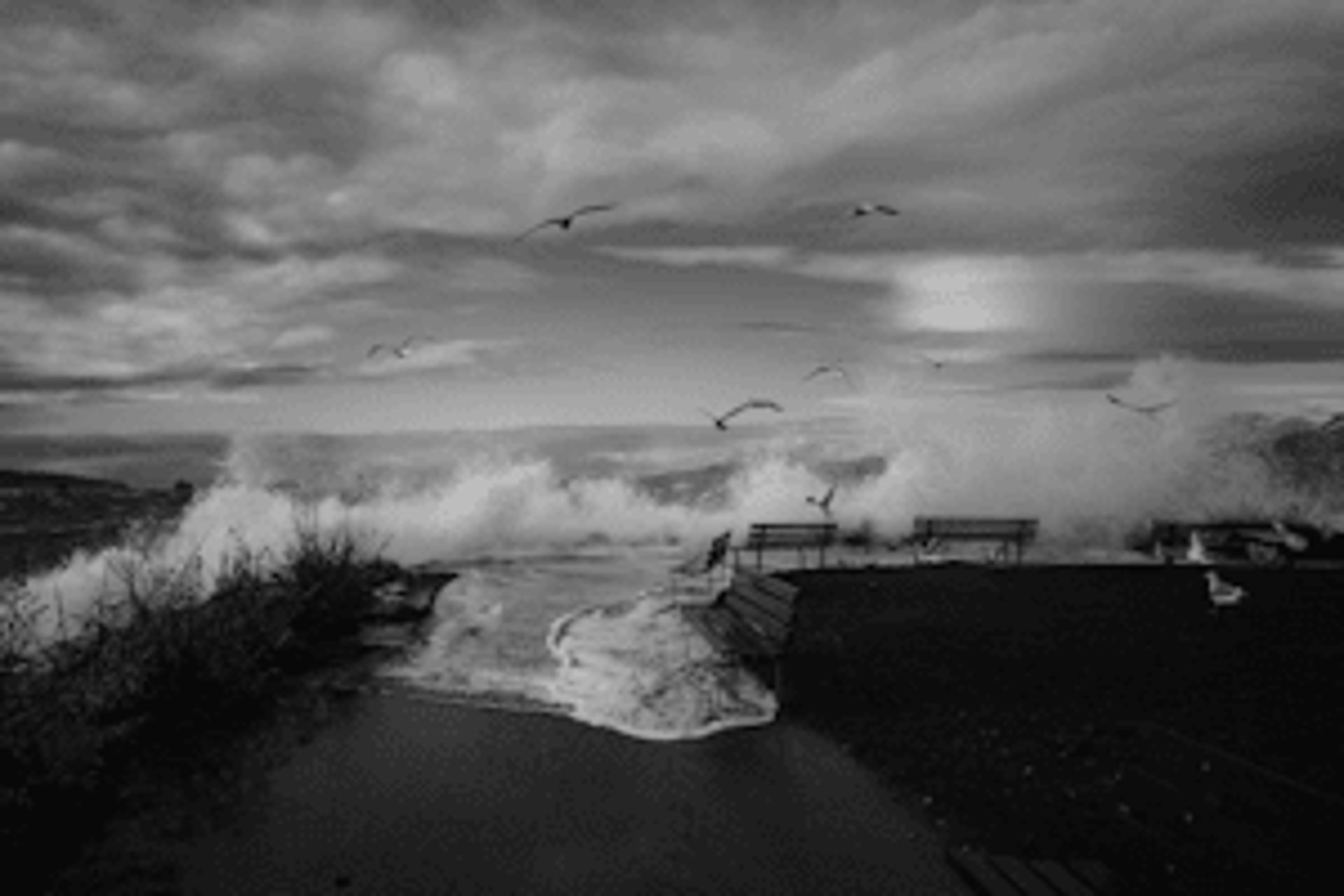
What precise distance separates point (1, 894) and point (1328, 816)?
27.0 ft

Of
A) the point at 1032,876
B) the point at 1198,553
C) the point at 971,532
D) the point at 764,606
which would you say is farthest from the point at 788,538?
the point at 1032,876

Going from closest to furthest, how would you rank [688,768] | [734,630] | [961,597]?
[688,768], [734,630], [961,597]

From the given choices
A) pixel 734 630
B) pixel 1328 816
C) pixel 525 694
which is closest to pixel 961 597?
pixel 734 630

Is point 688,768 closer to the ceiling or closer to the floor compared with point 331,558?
closer to the floor

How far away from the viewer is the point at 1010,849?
6184 millimetres

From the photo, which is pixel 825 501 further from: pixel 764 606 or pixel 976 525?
pixel 764 606

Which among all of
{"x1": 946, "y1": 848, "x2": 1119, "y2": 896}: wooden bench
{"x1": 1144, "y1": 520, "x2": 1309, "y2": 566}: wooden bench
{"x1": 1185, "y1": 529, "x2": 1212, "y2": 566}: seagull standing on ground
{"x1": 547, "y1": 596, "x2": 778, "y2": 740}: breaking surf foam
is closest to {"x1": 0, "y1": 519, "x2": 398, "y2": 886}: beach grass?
{"x1": 547, "y1": 596, "x2": 778, "y2": 740}: breaking surf foam

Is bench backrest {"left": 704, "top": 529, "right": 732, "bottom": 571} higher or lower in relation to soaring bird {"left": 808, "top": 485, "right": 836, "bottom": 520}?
lower

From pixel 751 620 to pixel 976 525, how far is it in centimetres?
1487

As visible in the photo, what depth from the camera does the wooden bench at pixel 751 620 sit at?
1066cm

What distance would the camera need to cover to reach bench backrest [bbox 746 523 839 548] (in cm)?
2192

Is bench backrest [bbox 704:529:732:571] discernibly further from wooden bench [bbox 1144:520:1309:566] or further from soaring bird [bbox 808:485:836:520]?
wooden bench [bbox 1144:520:1309:566]

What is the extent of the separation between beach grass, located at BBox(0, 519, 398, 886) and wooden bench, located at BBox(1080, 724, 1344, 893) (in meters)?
8.00

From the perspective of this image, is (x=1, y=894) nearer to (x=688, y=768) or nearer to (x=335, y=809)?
(x=335, y=809)
